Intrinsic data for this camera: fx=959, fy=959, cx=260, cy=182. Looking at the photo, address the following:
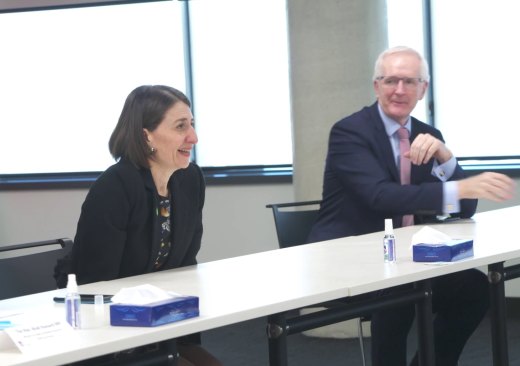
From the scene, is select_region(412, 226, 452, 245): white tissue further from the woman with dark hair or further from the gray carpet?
the gray carpet

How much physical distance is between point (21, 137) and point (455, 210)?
4477 millimetres

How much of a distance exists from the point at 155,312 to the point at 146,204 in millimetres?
1070

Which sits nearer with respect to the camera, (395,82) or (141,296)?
(141,296)

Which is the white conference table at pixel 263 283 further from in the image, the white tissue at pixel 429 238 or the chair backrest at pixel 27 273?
the chair backrest at pixel 27 273

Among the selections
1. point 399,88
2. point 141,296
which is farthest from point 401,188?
point 141,296

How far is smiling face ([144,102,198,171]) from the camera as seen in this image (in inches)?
141

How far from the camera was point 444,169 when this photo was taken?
14.2ft

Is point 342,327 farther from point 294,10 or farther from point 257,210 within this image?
point 294,10

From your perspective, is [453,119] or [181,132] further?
[453,119]

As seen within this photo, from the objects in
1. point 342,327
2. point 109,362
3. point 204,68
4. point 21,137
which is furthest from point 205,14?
point 109,362

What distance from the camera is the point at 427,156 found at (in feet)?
13.4

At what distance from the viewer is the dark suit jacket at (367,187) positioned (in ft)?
13.3

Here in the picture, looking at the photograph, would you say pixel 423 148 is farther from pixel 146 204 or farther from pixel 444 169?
pixel 146 204

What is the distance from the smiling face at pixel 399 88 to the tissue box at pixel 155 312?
2.07 m
